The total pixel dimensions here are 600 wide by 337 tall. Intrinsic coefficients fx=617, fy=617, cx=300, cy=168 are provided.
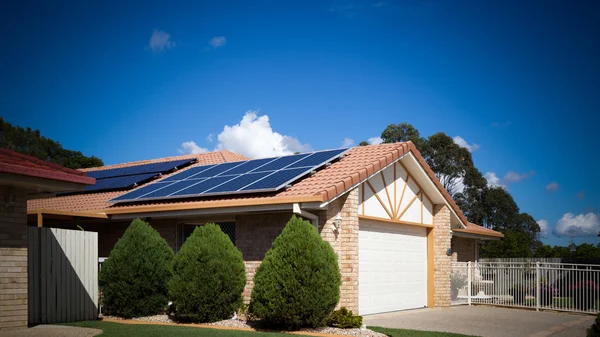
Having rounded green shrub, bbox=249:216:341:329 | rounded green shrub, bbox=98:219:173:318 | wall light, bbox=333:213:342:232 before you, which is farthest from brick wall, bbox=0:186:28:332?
wall light, bbox=333:213:342:232

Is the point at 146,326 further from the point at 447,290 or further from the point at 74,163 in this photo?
the point at 74,163

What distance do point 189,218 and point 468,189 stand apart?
3856cm

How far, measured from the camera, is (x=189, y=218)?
670 inches

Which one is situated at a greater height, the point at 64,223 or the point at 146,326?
the point at 64,223

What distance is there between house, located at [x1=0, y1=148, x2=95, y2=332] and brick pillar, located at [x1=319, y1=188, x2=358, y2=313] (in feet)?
19.1

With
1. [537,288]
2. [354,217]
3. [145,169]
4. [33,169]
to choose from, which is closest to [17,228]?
[33,169]

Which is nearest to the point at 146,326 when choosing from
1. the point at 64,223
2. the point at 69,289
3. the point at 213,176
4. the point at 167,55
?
the point at 69,289

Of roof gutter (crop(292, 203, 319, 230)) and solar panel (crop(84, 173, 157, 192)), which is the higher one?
solar panel (crop(84, 173, 157, 192))

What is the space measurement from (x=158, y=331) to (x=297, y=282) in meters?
3.01

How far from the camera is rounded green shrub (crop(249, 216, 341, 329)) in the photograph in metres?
13.1

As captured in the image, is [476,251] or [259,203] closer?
[259,203]

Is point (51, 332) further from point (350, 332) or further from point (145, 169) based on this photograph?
point (145, 169)

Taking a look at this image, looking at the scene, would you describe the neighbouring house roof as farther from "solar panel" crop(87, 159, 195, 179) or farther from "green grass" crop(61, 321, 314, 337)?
"green grass" crop(61, 321, 314, 337)

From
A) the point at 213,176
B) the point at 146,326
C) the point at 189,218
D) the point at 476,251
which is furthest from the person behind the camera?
the point at 476,251
